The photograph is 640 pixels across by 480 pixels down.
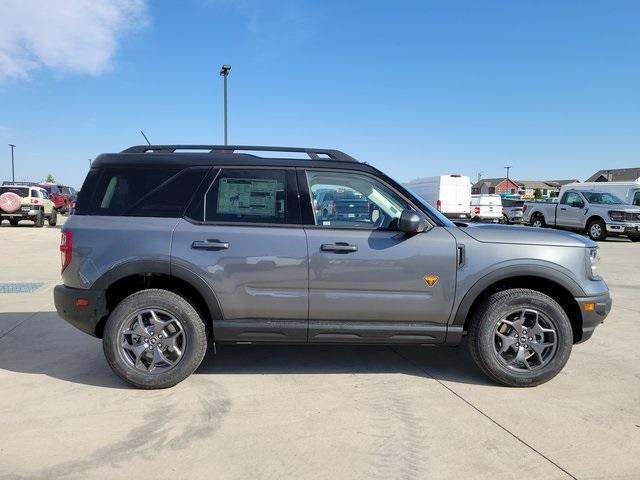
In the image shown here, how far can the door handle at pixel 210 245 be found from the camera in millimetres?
3955

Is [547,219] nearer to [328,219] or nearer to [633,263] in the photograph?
[633,263]

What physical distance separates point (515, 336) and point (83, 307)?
3409mm

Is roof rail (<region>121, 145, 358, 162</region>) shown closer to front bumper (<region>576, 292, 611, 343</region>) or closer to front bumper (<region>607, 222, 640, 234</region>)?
front bumper (<region>576, 292, 611, 343</region>)

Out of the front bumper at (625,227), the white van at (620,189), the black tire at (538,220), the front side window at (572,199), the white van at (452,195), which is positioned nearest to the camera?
the front bumper at (625,227)

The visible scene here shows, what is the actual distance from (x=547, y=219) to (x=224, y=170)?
65.9 feet

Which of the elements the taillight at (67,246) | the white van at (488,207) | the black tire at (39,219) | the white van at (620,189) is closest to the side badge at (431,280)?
the taillight at (67,246)

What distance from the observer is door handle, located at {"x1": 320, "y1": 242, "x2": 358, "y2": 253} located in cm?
395

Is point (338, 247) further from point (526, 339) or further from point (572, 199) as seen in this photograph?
point (572, 199)

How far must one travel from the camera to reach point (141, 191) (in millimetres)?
4133

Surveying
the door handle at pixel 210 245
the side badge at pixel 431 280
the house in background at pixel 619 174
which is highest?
the house in background at pixel 619 174

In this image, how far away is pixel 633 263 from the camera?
484 inches

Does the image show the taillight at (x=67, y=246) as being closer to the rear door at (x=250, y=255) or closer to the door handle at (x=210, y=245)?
the rear door at (x=250, y=255)

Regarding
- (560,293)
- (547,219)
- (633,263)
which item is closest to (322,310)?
(560,293)

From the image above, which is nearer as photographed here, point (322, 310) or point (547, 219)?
point (322, 310)
